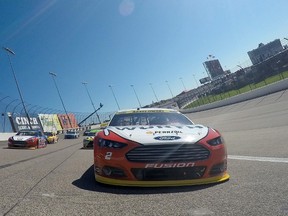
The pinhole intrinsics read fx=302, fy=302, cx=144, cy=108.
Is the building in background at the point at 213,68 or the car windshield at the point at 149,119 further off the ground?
the building in background at the point at 213,68

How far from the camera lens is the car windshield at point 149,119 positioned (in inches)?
248

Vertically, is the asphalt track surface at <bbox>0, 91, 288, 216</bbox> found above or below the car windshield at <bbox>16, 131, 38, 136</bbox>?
below

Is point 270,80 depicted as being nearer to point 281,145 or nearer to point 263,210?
point 281,145

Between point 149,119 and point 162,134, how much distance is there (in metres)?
1.88

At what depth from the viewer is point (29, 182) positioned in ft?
17.3

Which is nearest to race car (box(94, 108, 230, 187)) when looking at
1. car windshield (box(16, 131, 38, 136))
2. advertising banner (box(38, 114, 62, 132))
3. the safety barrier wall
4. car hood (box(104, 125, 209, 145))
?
car hood (box(104, 125, 209, 145))

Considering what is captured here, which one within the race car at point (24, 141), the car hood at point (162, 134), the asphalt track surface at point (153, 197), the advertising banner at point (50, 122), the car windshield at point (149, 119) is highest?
the advertising banner at point (50, 122)

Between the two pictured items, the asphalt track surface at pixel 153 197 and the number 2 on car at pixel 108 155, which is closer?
the asphalt track surface at pixel 153 197

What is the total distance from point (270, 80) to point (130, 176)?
34843mm

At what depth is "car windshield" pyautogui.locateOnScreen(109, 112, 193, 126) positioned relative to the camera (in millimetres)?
6309

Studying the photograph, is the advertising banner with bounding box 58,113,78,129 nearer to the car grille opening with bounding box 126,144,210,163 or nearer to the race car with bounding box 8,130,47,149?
the race car with bounding box 8,130,47,149

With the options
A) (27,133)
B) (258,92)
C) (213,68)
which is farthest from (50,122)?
(213,68)

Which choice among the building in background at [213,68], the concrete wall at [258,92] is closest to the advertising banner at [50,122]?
the concrete wall at [258,92]

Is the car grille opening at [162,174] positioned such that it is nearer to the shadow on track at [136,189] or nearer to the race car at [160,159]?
the race car at [160,159]
